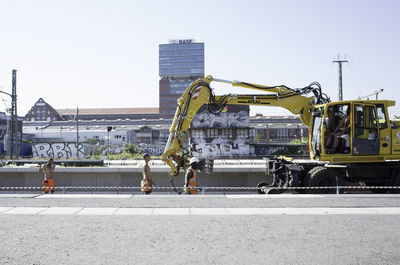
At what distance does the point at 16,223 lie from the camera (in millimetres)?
6562

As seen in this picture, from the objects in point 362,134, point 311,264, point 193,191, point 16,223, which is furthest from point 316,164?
point 16,223

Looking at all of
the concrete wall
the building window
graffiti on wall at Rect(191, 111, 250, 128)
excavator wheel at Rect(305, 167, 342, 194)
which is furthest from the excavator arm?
the building window

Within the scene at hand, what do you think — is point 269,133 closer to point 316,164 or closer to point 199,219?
point 316,164

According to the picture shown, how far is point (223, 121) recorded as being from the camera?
199 feet

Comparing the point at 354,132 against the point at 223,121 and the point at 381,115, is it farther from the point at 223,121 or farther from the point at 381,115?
the point at 223,121

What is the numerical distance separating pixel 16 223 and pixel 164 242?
296 cm

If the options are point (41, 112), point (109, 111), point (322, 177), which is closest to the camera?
point (322, 177)

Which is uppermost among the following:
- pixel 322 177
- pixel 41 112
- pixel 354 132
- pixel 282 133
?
pixel 41 112

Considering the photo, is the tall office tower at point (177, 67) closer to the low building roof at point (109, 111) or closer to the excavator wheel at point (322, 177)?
the low building roof at point (109, 111)

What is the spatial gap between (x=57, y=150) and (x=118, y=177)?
117ft

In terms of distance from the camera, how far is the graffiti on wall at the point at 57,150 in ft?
166

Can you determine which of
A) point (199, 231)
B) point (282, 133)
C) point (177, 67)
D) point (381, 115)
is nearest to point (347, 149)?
point (381, 115)

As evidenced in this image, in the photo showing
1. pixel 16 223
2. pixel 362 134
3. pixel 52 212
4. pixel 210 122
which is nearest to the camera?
pixel 16 223

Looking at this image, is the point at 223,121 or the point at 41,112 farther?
the point at 41,112
